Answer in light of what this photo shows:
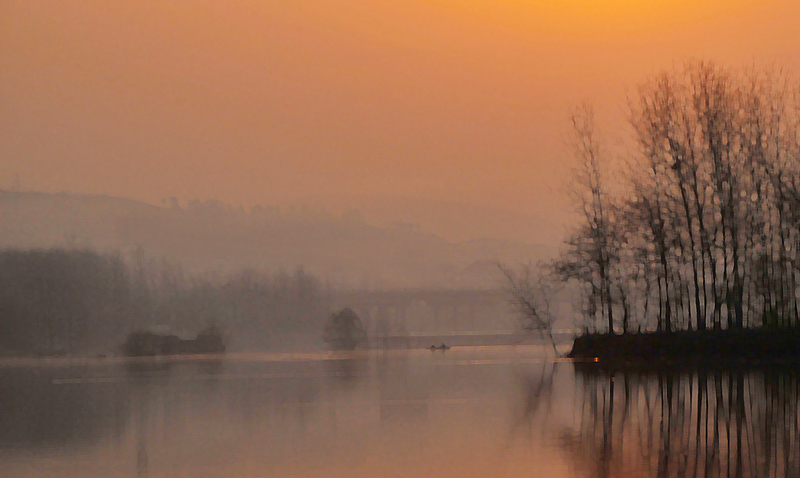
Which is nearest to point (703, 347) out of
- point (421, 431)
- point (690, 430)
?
point (690, 430)

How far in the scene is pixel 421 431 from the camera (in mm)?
8523

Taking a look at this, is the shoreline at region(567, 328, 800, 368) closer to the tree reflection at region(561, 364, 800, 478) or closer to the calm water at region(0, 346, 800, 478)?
the calm water at region(0, 346, 800, 478)

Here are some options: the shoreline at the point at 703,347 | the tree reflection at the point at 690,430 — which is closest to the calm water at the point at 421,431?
the tree reflection at the point at 690,430

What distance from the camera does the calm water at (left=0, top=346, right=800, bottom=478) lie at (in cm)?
640

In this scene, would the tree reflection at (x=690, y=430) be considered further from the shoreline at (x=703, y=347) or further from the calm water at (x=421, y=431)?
the shoreline at (x=703, y=347)

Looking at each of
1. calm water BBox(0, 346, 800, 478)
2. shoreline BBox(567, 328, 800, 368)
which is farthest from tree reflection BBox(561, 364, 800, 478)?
shoreline BBox(567, 328, 800, 368)

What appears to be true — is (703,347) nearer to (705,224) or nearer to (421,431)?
(705,224)

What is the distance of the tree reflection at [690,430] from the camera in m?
6.02

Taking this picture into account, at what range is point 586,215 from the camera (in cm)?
2569

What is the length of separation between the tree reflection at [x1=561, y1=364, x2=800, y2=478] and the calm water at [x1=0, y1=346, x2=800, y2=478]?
0.01m

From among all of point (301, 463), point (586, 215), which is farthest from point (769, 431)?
point (586, 215)

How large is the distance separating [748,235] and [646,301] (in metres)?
3.26

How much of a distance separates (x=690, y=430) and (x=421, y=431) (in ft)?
7.59

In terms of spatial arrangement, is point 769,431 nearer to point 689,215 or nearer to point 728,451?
point 728,451
